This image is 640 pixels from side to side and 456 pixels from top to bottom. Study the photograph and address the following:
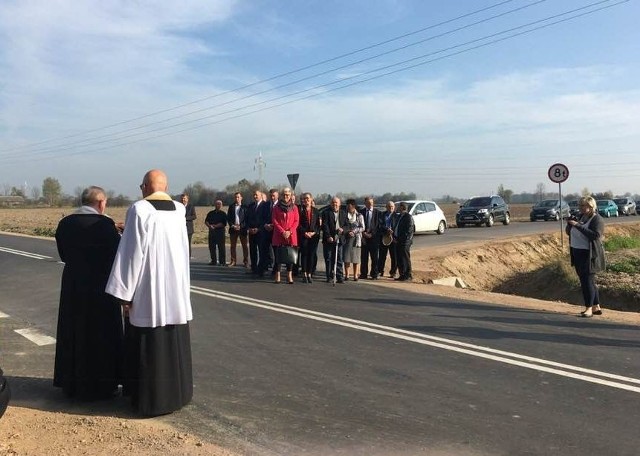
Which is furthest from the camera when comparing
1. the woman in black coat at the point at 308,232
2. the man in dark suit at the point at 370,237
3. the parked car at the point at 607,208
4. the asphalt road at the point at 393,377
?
the parked car at the point at 607,208

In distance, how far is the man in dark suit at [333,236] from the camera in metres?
12.6

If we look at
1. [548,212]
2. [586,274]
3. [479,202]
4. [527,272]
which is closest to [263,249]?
[586,274]

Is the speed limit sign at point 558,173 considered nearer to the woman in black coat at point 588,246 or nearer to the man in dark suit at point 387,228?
the man in dark suit at point 387,228

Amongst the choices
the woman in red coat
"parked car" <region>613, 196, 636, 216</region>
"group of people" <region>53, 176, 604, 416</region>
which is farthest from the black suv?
"group of people" <region>53, 176, 604, 416</region>

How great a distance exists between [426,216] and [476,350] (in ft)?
71.8

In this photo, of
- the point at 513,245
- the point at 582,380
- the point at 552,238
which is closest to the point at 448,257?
the point at 513,245

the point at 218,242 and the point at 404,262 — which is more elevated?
the point at 218,242

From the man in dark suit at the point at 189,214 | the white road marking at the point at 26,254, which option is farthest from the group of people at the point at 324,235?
the white road marking at the point at 26,254

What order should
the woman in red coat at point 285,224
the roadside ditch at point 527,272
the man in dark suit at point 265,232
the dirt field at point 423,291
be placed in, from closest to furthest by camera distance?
the dirt field at point 423,291, the woman in red coat at point 285,224, the man in dark suit at point 265,232, the roadside ditch at point 527,272

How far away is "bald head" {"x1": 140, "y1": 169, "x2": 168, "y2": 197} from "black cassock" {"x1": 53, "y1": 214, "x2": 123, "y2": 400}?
18.2 inches

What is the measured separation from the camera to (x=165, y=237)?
4621mm

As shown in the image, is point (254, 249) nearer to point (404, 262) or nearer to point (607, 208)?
point (404, 262)

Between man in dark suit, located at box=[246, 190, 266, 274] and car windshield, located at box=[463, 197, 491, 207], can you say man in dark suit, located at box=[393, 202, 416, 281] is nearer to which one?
man in dark suit, located at box=[246, 190, 266, 274]

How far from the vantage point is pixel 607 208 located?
157ft
